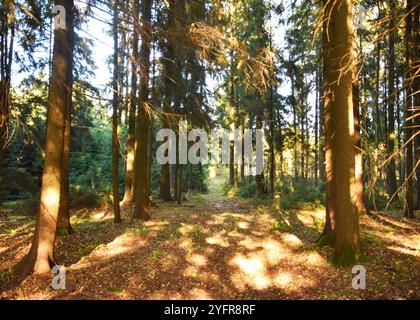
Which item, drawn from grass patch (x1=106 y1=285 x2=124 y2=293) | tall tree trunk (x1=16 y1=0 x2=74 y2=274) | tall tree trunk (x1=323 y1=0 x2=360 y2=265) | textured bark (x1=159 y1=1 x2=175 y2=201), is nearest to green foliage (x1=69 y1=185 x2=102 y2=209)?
textured bark (x1=159 y1=1 x2=175 y2=201)

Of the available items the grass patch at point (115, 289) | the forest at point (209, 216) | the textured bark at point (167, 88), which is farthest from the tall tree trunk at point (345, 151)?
the textured bark at point (167, 88)

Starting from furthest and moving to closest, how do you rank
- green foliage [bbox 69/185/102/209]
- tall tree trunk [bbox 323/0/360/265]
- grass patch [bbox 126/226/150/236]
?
green foliage [bbox 69/185/102/209]
grass patch [bbox 126/226/150/236]
tall tree trunk [bbox 323/0/360/265]

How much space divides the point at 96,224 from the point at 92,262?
513 centimetres

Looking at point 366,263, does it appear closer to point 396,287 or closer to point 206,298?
point 396,287

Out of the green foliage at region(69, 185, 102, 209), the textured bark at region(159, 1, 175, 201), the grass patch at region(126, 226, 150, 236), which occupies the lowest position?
the grass patch at region(126, 226, 150, 236)

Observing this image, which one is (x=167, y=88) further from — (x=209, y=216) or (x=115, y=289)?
(x=115, y=289)

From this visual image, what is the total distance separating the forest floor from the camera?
6.98 meters

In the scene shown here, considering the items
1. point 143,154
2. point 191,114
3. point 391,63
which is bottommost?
point 143,154

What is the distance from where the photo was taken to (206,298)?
6.93m

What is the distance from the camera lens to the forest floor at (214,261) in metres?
6.98

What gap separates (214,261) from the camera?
8977 mm

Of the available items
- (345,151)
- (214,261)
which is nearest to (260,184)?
(214,261)

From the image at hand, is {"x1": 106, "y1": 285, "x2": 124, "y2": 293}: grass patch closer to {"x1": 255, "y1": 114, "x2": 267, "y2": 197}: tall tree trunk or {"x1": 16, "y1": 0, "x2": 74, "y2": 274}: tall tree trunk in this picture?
{"x1": 16, "y1": 0, "x2": 74, "y2": 274}: tall tree trunk

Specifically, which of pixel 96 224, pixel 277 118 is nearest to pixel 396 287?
pixel 96 224
